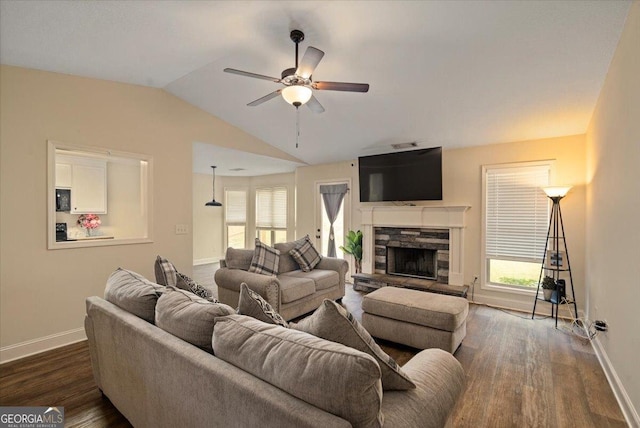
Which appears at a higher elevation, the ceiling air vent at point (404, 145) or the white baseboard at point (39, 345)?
the ceiling air vent at point (404, 145)

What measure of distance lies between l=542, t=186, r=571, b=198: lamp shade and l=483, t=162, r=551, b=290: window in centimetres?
40

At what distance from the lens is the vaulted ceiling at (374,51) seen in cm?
223

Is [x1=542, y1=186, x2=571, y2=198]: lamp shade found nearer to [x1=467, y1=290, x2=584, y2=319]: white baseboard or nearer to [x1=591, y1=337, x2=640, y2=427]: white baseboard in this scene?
[x1=467, y1=290, x2=584, y2=319]: white baseboard

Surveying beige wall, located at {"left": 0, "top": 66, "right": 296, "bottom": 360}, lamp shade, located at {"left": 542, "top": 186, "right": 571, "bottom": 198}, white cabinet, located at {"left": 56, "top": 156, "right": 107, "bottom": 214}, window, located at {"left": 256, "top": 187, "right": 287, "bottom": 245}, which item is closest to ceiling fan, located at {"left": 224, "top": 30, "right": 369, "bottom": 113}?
beige wall, located at {"left": 0, "top": 66, "right": 296, "bottom": 360}

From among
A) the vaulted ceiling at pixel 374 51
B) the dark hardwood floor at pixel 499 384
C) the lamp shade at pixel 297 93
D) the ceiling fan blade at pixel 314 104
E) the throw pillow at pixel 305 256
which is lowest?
the dark hardwood floor at pixel 499 384

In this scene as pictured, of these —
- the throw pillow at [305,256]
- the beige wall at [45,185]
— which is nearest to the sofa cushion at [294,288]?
the throw pillow at [305,256]

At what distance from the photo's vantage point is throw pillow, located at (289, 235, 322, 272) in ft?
14.2

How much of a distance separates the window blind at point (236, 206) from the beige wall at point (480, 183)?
3248 millimetres

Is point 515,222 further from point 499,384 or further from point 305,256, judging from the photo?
point 305,256

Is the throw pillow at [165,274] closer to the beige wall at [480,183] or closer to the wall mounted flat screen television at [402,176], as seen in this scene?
the wall mounted flat screen television at [402,176]

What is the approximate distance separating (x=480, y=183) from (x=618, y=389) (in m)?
2.85

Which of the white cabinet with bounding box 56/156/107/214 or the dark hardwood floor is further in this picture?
the white cabinet with bounding box 56/156/107/214

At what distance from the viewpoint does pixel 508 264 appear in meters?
4.29

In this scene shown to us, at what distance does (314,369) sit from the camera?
3.20 ft
